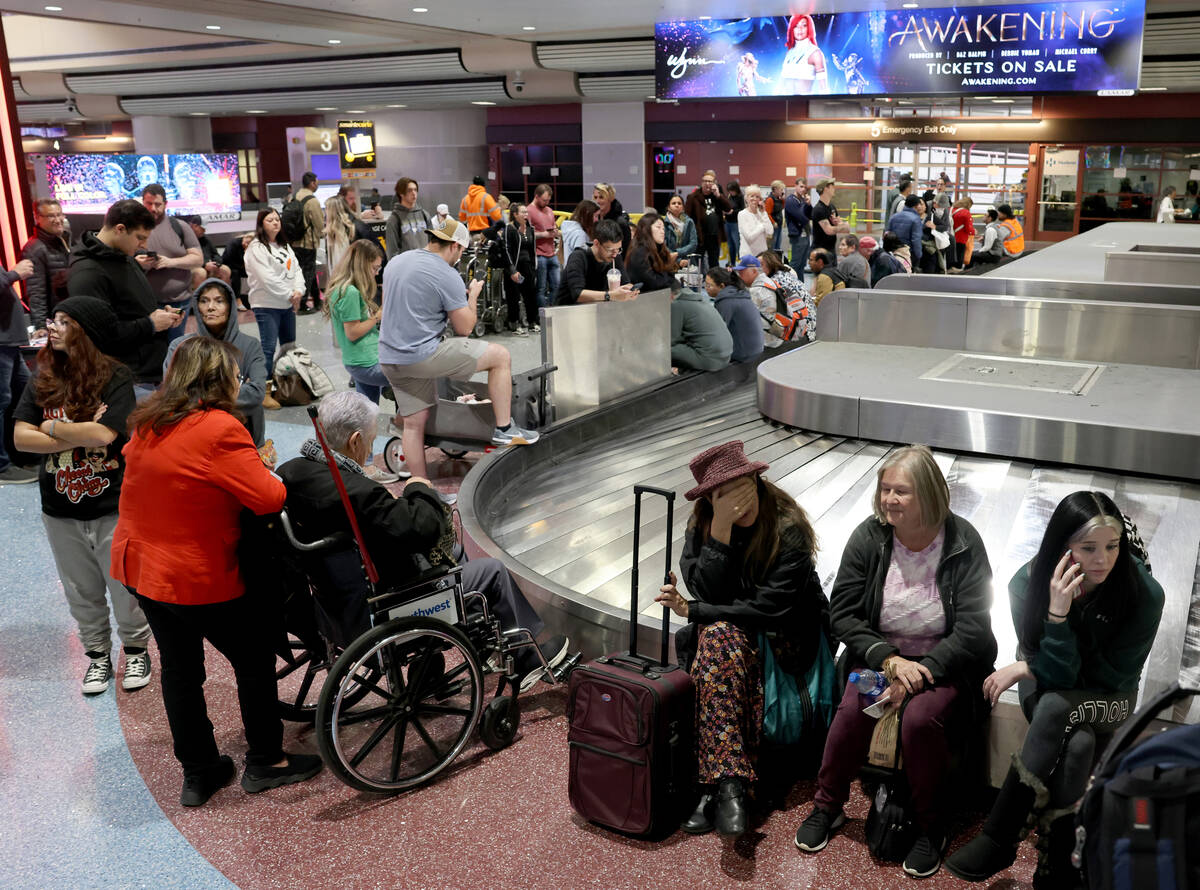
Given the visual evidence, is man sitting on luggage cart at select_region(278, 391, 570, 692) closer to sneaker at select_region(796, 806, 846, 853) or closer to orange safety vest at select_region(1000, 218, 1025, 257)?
sneaker at select_region(796, 806, 846, 853)

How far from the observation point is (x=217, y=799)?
3424 millimetres

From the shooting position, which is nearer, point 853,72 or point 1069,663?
point 1069,663

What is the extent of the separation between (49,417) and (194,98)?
22.7 metres

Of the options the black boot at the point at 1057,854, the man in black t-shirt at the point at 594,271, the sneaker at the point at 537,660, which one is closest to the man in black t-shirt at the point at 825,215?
the man in black t-shirt at the point at 594,271

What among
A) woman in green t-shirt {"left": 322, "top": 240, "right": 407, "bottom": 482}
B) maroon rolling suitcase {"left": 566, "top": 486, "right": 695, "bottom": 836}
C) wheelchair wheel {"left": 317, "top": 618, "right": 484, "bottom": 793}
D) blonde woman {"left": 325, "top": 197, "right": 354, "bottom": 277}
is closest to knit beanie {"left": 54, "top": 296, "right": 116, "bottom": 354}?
woman in green t-shirt {"left": 322, "top": 240, "right": 407, "bottom": 482}

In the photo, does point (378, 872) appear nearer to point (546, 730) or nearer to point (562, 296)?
point (546, 730)

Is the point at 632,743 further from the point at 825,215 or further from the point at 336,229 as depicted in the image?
the point at 825,215

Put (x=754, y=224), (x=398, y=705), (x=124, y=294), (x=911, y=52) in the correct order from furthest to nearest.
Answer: (x=754, y=224) < (x=911, y=52) < (x=124, y=294) < (x=398, y=705)

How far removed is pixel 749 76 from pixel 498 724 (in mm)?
9437

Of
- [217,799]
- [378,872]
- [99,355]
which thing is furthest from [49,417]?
[378,872]

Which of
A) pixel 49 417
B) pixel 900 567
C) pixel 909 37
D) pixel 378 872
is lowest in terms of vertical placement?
pixel 378 872

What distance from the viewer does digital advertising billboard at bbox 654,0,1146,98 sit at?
955cm

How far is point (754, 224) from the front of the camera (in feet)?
44.2

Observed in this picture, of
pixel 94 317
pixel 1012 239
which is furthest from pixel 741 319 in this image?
pixel 1012 239
